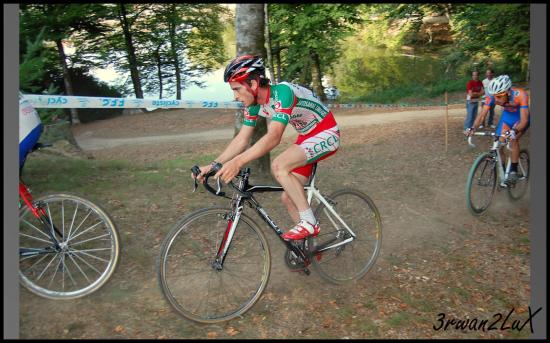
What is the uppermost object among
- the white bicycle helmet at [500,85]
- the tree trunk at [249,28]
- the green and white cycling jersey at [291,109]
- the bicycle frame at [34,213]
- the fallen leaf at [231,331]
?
the tree trunk at [249,28]

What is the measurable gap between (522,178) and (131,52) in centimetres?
2079

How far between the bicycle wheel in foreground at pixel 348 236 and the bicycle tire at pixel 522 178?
3.93 m

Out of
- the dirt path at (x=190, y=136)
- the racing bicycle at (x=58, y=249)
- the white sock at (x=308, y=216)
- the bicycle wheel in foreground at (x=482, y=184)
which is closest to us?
the racing bicycle at (x=58, y=249)

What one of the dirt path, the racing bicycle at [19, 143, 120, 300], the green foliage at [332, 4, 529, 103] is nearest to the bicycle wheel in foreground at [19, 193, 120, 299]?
the racing bicycle at [19, 143, 120, 300]

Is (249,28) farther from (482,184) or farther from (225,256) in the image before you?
(482,184)

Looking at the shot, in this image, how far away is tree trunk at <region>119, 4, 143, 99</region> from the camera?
21516 mm

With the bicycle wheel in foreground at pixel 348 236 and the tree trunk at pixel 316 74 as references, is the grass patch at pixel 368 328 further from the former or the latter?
the tree trunk at pixel 316 74

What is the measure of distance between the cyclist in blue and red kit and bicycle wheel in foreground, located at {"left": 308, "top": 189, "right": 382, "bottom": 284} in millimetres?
3149

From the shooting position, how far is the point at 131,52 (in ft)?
75.2

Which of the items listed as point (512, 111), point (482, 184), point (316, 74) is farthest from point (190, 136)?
point (512, 111)

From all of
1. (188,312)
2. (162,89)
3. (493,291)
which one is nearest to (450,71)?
(162,89)

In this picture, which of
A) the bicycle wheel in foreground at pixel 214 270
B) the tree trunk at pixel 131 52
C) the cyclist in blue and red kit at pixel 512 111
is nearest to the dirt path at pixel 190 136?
the tree trunk at pixel 131 52

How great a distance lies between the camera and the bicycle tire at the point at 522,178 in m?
7.37
